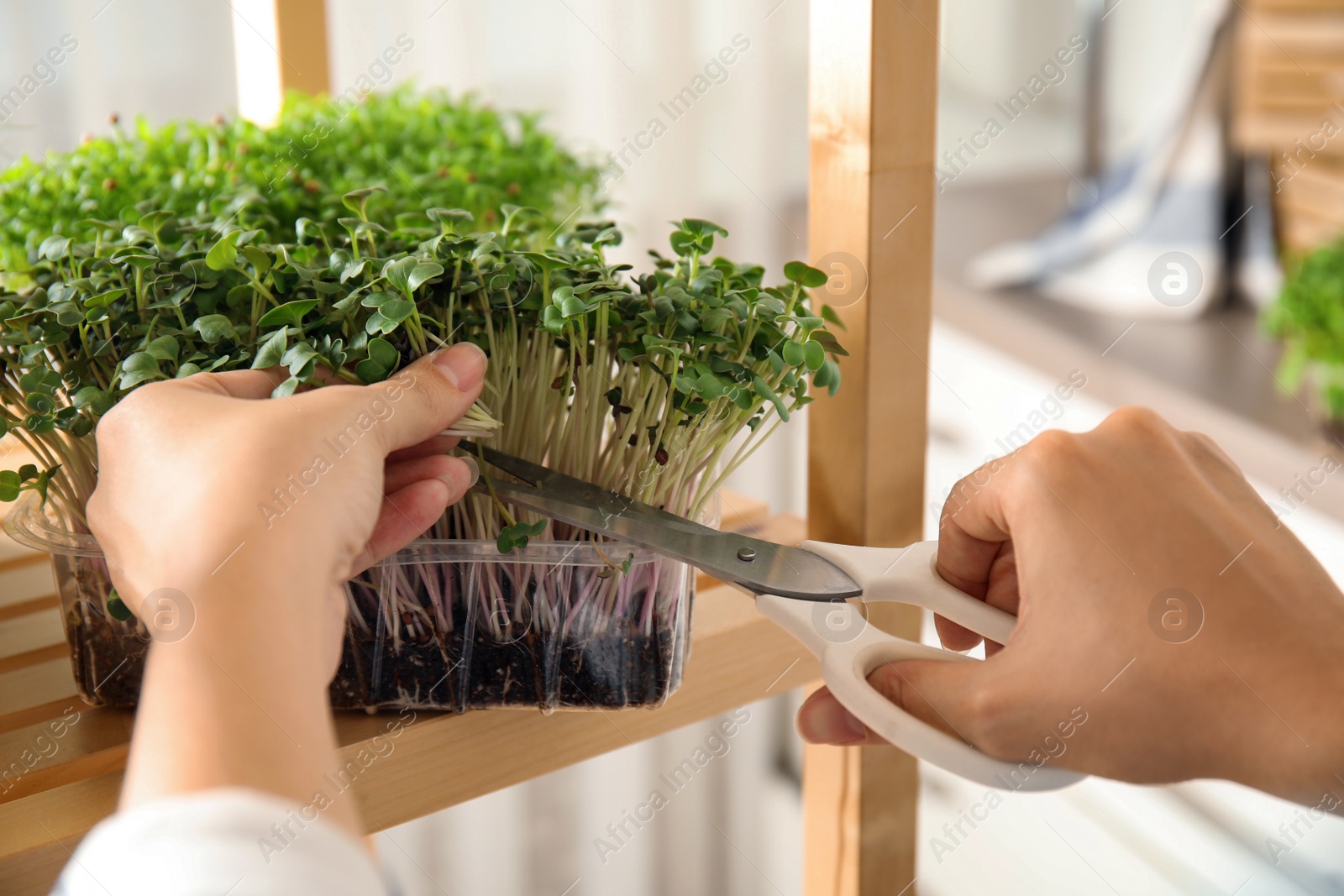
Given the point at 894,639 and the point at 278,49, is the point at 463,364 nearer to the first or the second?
the point at 894,639

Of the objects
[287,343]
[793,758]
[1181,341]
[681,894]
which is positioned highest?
[287,343]

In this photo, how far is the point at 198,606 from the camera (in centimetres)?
39

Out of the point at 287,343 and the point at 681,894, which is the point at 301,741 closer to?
the point at 287,343

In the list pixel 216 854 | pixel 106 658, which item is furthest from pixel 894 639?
pixel 106 658

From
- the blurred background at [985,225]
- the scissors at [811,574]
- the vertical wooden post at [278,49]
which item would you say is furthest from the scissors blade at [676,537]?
the blurred background at [985,225]

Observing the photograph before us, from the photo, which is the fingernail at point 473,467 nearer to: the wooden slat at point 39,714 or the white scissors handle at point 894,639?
the white scissors handle at point 894,639

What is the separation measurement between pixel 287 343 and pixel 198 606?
0.21 meters

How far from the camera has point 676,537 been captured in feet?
1.92

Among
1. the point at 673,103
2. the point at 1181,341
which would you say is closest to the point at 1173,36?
the point at 1181,341

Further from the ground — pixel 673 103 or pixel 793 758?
pixel 673 103

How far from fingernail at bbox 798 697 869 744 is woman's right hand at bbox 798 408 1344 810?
0.18 feet

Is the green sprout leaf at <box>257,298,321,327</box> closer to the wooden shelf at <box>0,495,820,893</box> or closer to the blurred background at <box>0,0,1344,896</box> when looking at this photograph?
the wooden shelf at <box>0,495,820,893</box>

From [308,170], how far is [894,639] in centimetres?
76

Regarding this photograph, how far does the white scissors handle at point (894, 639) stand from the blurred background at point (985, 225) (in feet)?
4.24
